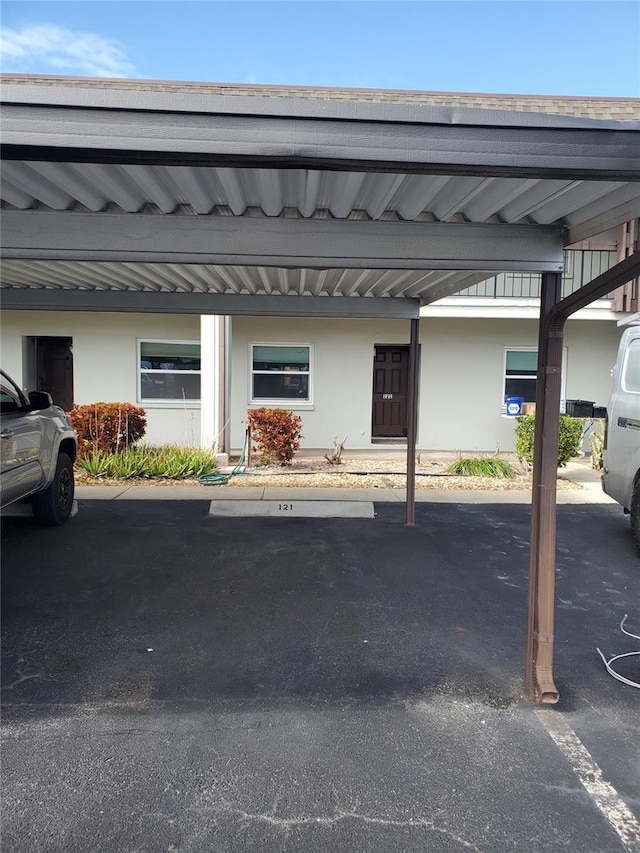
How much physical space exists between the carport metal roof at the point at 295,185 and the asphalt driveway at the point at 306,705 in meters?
2.42

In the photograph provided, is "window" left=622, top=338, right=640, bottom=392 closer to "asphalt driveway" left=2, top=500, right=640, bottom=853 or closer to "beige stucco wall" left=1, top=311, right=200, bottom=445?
"asphalt driveway" left=2, top=500, right=640, bottom=853

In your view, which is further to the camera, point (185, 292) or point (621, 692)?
point (185, 292)

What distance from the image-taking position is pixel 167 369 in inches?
487

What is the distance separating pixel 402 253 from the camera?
3.41m

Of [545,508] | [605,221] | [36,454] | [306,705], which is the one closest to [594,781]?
[545,508]

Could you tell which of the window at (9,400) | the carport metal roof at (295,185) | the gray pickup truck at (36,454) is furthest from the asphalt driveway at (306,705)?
the carport metal roof at (295,185)

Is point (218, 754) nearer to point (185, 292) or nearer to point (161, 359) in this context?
point (185, 292)

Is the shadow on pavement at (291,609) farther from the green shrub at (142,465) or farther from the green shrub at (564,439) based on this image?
the green shrub at (564,439)

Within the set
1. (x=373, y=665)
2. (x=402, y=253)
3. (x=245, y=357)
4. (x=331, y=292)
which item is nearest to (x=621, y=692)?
(x=373, y=665)

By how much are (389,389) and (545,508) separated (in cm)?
989

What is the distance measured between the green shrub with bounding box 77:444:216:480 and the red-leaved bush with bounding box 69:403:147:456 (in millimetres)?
130

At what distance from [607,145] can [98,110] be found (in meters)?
1.80

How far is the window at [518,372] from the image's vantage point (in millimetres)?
12875

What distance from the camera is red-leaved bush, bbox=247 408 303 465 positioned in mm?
10461
